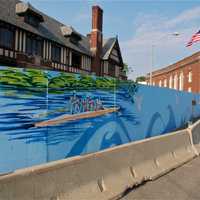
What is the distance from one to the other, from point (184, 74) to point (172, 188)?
173ft

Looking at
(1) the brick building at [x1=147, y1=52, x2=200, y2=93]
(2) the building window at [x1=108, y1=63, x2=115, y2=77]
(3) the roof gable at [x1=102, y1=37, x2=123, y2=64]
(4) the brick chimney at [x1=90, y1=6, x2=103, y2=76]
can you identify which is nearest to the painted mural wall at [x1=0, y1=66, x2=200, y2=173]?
(4) the brick chimney at [x1=90, y1=6, x2=103, y2=76]

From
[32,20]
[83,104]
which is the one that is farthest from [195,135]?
[32,20]

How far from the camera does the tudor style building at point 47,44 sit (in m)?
23.0

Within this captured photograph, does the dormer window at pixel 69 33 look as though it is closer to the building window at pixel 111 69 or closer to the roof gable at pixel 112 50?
the roof gable at pixel 112 50

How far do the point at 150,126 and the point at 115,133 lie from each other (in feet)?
10.6

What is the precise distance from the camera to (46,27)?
29609mm

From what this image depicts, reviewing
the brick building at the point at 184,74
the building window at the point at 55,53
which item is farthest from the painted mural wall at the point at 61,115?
the brick building at the point at 184,74

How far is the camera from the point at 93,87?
9.20 meters

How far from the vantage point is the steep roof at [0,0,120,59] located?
23891 millimetres

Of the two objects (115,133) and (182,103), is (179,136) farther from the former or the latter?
(182,103)

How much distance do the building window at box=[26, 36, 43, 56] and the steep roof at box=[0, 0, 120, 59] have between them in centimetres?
62

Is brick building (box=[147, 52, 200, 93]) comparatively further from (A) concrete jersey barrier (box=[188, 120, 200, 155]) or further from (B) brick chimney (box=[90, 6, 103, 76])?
(A) concrete jersey barrier (box=[188, 120, 200, 155])

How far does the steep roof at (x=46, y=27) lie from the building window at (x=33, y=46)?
0.62m

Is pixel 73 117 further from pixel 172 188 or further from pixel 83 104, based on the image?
pixel 172 188
